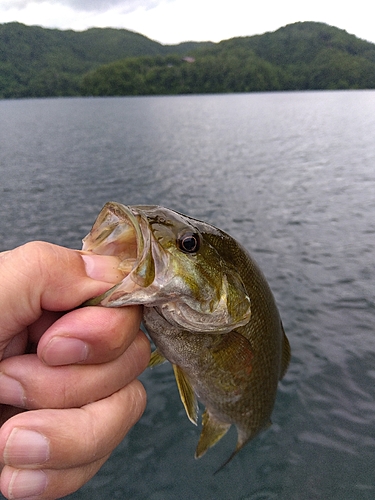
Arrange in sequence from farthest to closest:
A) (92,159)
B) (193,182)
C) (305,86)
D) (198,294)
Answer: (305,86)
(92,159)
(193,182)
(198,294)

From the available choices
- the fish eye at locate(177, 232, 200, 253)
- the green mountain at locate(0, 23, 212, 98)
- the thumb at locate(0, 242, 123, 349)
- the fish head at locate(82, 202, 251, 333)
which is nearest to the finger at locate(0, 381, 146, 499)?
the thumb at locate(0, 242, 123, 349)

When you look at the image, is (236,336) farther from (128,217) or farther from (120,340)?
(128,217)

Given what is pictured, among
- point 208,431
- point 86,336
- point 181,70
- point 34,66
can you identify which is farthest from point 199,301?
point 34,66

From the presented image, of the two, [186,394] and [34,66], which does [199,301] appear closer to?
[186,394]

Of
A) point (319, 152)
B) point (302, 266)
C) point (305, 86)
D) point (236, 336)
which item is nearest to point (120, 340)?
point (236, 336)

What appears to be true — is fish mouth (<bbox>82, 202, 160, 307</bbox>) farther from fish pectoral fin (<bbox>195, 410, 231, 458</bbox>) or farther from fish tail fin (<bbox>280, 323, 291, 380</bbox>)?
fish pectoral fin (<bbox>195, 410, 231, 458</bbox>)

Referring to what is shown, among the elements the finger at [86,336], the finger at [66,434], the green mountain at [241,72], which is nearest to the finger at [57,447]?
Result: the finger at [66,434]
